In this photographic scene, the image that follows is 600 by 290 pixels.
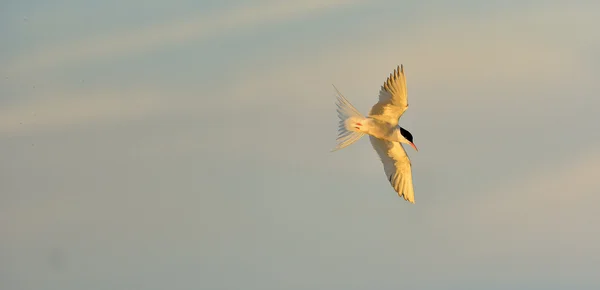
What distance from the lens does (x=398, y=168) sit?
4997cm

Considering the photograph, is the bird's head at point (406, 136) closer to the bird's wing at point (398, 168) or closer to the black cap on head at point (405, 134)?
the black cap on head at point (405, 134)

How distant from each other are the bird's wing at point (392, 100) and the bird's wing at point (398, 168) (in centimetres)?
174

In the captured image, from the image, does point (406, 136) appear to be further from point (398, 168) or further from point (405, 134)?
point (398, 168)

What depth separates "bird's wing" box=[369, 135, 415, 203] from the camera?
4984 centimetres

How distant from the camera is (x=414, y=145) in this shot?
49.2 m

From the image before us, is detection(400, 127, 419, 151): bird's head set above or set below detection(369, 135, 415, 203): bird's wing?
above

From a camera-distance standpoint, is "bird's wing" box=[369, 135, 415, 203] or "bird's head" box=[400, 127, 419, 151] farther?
"bird's wing" box=[369, 135, 415, 203]

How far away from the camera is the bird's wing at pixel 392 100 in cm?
4762

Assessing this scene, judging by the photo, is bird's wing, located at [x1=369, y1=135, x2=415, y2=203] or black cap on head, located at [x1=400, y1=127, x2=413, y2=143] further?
bird's wing, located at [x1=369, y1=135, x2=415, y2=203]

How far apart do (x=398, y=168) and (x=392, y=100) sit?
2870mm

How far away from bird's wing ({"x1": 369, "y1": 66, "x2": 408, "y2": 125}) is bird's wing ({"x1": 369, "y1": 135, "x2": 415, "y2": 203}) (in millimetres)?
1741

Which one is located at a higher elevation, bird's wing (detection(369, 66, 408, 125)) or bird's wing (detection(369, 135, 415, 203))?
bird's wing (detection(369, 66, 408, 125))

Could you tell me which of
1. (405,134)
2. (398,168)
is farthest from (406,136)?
(398,168)

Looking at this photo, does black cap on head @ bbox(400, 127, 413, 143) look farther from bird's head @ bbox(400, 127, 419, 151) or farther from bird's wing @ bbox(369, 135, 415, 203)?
bird's wing @ bbox(369, 135, 415, 203)
